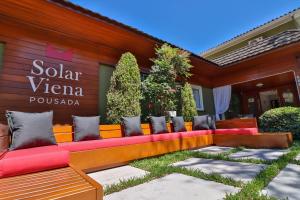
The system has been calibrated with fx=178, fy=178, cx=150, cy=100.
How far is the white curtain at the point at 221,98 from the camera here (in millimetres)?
9062

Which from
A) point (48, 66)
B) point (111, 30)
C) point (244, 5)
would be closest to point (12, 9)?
point (48, 66)

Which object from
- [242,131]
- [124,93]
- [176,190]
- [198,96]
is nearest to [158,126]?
[124,93]

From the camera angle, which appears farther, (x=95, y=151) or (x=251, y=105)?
(x=251, y=105)

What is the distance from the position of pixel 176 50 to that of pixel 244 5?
5106 mm

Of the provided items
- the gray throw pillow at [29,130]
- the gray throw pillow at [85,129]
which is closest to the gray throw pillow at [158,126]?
Answer: the gray throw pillow at [85,129]

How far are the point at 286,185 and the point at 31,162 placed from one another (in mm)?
2643

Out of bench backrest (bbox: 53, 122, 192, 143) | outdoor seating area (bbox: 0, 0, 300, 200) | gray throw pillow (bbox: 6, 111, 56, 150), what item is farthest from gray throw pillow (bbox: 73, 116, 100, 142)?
gray throw pillow (bbox: 6, 111, 56, 150)

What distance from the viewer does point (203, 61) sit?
23.8ft

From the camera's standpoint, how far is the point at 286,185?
6.16 ft

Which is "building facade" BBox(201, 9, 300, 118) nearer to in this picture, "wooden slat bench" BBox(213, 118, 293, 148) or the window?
the window

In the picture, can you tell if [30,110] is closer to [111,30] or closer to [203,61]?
[111,30]

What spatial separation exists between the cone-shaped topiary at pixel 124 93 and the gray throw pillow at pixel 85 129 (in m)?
1.06

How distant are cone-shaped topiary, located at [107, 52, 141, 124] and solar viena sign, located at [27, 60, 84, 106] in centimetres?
99

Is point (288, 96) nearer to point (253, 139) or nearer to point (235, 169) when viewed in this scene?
point (253, 139)
